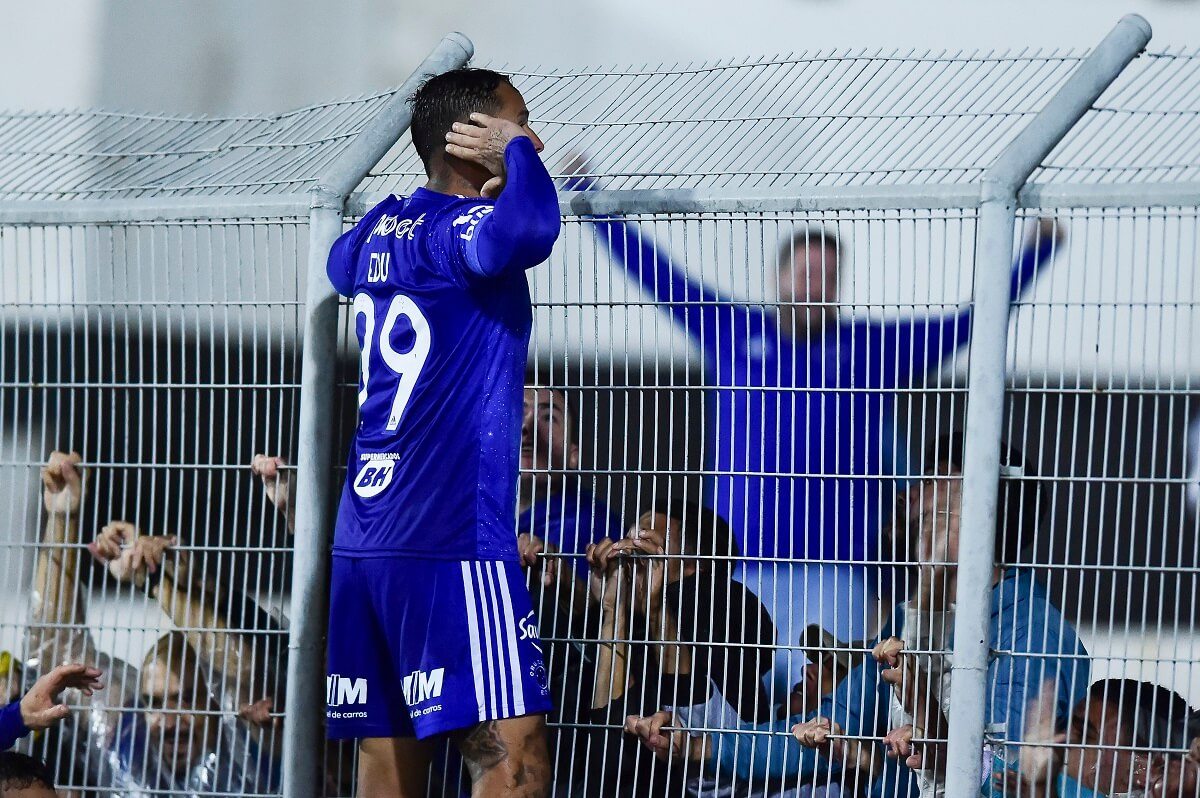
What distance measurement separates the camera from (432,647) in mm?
2836

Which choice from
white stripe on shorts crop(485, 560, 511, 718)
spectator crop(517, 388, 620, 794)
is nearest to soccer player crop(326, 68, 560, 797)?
white stripe on shorts crop(485, 560, 511, 718)

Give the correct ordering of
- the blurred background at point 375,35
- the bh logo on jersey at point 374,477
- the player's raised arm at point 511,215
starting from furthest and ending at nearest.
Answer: the blurred background at point 375,35, the bh logo on jersey at point 374,477, the player's raised arm at point 511,215

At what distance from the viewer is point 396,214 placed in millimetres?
3105

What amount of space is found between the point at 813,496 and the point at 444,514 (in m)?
0.91

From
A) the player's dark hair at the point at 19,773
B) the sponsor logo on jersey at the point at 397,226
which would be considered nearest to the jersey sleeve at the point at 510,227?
the sponsor logo on jersey at the point at 397,226

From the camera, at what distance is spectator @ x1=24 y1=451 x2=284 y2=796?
11.9 ft

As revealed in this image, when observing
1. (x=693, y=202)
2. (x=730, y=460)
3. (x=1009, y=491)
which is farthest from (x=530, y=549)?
(x=1009, y=491)

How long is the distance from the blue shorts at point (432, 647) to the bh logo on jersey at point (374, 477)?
146 millimetres

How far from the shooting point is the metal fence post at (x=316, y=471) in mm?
3492

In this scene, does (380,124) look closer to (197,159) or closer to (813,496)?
(197,159)

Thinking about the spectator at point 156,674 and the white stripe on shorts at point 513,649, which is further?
the spectator at point 156,674

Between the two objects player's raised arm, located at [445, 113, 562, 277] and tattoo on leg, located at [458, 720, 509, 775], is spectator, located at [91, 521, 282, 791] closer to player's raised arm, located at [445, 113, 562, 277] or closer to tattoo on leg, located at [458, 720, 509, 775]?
tattoo on leg, located at [458, 720, 509, 775]

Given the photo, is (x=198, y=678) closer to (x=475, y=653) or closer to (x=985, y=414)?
(x=475, y=653)

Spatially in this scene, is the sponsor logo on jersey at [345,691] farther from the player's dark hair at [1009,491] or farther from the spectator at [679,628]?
the player's dark hair at [1009,491]
